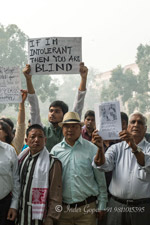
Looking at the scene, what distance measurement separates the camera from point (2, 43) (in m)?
46.5

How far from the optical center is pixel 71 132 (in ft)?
13.4

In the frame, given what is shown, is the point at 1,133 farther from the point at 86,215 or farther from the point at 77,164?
the point at 86,215

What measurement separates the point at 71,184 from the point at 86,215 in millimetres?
384

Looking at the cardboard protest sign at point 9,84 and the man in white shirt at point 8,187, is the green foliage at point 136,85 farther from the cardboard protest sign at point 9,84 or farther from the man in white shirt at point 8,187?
the man in white shirt at point 8,187

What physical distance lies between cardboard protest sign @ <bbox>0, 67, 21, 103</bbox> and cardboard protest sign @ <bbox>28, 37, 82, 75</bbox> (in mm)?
467

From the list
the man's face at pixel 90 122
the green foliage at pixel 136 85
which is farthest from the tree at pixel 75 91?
the man's face at pixel 90 122

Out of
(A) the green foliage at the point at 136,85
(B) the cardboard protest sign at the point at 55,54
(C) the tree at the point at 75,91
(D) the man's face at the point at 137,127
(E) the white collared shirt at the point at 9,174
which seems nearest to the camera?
(E) the white collared shirt at the point at 9,174

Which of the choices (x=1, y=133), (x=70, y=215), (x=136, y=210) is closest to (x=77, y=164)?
(x=70, y=215)

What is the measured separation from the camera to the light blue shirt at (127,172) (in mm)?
3703

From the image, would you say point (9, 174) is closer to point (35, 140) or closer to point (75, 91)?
point (35, 140)

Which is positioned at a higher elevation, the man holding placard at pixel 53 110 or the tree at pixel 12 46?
the tree at pixel 12 46

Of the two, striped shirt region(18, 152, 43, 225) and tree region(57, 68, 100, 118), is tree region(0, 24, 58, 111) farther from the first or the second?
striped shirt region(18, 152, 43, 225)
